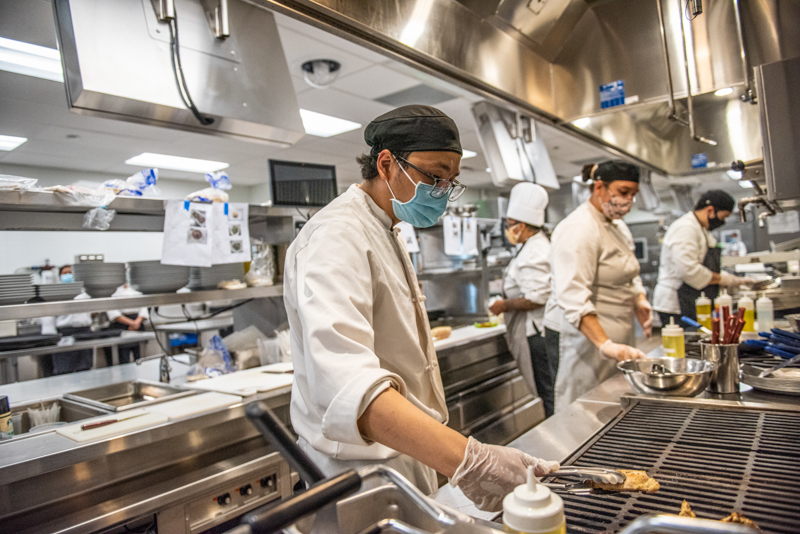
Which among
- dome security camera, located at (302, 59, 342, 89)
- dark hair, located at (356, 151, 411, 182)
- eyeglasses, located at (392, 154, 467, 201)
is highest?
dome security camera, located at (302, 59, 342, 89)

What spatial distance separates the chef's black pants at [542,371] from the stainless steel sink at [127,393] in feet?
8.16

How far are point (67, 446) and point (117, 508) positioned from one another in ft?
0.86

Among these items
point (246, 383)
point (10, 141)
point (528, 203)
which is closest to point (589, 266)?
point (528, 203)

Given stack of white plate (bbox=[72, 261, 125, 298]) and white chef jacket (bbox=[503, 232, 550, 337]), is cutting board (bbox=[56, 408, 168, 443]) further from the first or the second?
white chef jacket (bbox=[503, 232, 550, 337])

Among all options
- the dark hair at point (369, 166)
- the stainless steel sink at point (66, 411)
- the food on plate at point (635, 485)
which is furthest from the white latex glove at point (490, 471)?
the stainless steel sink at point (66, 411)

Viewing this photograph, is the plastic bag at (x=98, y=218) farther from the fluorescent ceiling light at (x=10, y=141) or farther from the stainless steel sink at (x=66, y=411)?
the fluorescent ceiling light at (x=10, y=141)

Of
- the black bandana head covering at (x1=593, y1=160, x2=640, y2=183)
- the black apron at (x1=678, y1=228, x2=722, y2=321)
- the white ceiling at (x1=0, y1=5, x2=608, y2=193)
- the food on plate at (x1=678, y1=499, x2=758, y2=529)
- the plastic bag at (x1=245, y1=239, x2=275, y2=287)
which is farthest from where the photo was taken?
the black apron at (x1=678, y1=228, x2=722, y2=321)

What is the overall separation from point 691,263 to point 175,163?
649 cm

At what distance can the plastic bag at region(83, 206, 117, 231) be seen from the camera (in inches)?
84.6

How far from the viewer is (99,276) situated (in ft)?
7.43

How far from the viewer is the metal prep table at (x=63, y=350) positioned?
5.20 metres

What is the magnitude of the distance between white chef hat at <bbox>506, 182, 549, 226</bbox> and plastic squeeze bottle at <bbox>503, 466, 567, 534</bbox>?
337 centimetres

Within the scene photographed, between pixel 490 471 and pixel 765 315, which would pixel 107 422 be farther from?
pixel 765 315

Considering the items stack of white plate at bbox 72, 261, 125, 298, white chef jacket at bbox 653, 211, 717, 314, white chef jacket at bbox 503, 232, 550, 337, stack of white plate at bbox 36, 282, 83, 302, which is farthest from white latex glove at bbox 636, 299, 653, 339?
stack of white plate at bbox 36, 282, 83, 302
